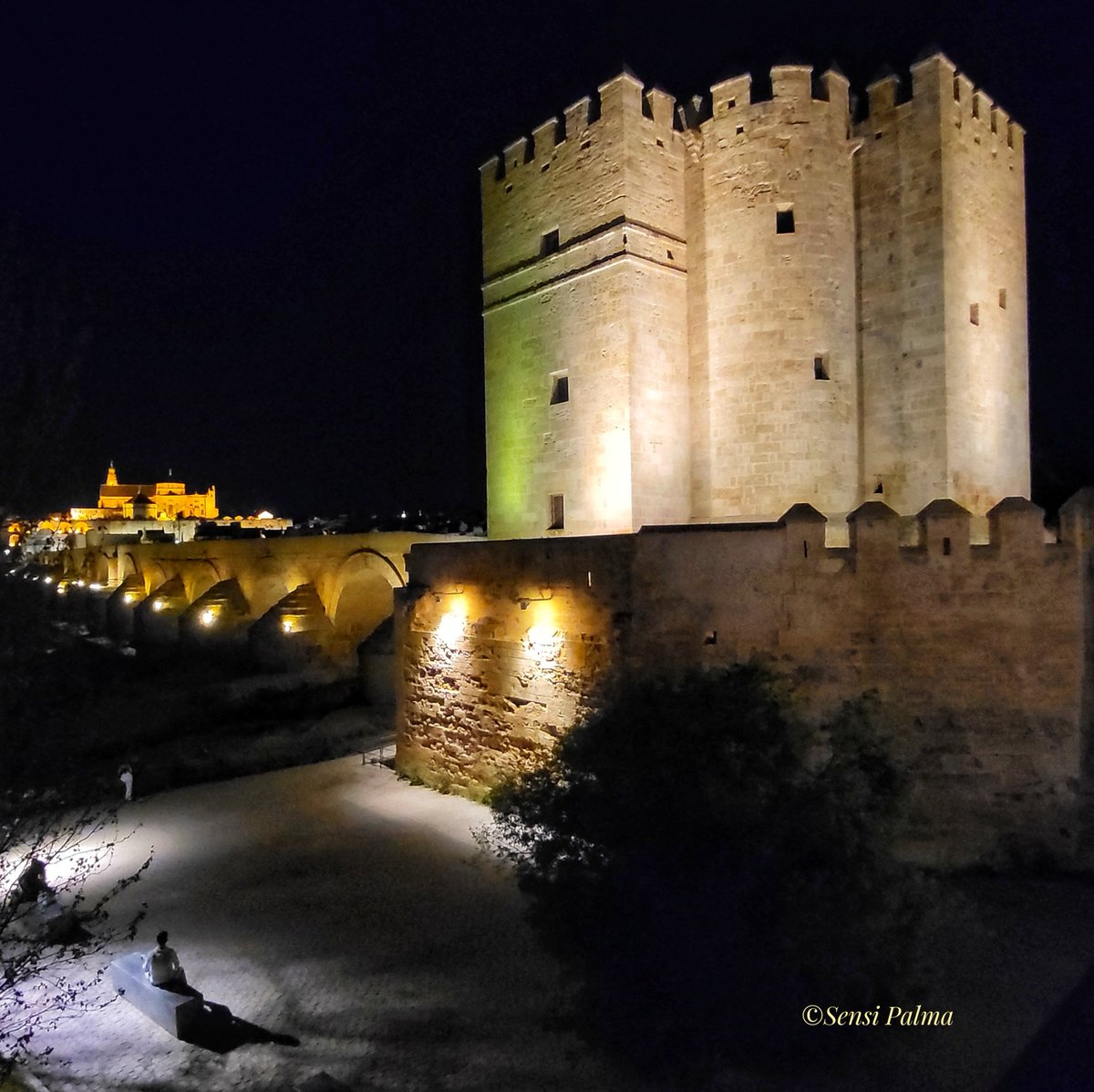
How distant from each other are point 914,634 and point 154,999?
830 cm

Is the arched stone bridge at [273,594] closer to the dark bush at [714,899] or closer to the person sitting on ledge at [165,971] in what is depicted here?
the person sitting on ledge at [165,971]

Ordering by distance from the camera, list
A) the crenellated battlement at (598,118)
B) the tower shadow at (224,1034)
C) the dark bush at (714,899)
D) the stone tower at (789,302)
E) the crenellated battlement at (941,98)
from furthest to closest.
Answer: the crenellated battlement at (598,118), the stone tower at (789,302), the crenellated battlement at (941,98), the tower shadow at (224,1034), the dark bush at (714,899)

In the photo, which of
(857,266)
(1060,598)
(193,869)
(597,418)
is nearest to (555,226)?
(597,418)

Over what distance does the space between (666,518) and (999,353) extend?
19.7ft

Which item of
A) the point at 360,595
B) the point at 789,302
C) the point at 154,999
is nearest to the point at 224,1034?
the point at 154,999

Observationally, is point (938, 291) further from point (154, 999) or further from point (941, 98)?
point (154, 999)

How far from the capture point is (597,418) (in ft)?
45.1

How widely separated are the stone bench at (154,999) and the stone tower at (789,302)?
8.78 m

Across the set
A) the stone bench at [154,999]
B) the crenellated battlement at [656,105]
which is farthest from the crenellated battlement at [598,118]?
the stone bench at [154,999]

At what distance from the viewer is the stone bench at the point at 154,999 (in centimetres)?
678

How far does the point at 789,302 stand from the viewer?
12.9 metres

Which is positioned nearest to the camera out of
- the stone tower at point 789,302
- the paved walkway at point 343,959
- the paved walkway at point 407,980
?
the paved walkway at point 407,980

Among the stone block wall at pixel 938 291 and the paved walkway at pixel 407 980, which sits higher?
the stone block wall at pixel 938 291

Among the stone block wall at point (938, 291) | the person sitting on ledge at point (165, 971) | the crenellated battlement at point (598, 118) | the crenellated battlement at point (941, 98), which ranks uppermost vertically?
the crenellated battlement at point (598, 118)
